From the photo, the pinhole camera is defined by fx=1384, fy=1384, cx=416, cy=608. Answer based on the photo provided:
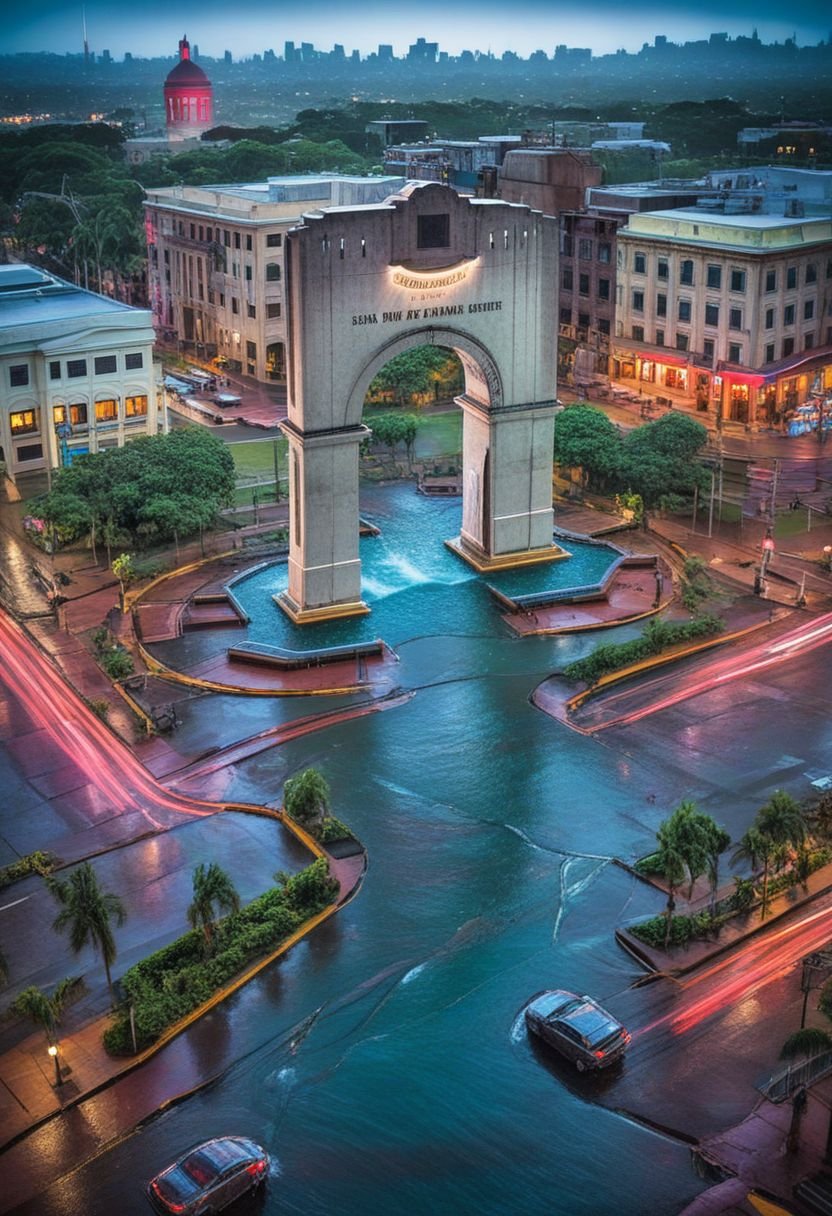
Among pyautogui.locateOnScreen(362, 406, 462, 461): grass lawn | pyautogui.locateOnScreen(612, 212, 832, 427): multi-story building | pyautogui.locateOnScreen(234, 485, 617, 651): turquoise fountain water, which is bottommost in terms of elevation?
pyautogui.locateOnScreen(234, 485, 617, 651): turquoise fountain water

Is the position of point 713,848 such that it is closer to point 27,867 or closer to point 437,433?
point 27,867

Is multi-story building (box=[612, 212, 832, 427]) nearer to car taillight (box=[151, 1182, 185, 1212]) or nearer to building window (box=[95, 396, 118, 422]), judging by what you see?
building window (box=[95, 396, 118, 422])

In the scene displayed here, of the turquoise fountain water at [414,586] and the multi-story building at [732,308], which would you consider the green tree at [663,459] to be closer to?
the turquoise fountain water at [414,586]

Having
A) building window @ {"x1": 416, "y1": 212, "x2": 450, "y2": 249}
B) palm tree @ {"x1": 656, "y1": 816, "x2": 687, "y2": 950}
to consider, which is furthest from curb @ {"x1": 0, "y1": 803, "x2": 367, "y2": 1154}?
building window @ {"x1": 416, "y1": 212, "x2": 450, "y2": 249}

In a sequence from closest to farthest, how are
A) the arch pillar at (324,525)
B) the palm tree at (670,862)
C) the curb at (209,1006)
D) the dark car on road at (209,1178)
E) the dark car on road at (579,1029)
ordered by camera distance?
the dark car on road at (209,1178)
the curb at (209,1006)
the dark car on road at (579,1029)
the palm tree at (670,862)
the arch pillar at (324,525)

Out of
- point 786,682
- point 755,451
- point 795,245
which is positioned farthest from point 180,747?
point 795,245

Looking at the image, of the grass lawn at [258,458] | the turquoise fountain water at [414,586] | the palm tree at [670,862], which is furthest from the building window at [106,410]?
the palm tree at [670,862]
